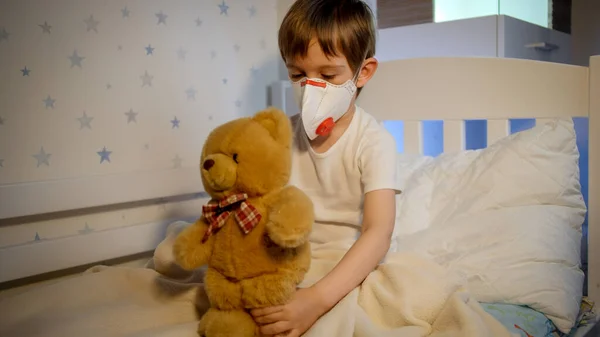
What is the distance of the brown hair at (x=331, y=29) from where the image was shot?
1084mm

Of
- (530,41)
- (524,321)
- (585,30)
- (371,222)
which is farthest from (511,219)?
(585,30)

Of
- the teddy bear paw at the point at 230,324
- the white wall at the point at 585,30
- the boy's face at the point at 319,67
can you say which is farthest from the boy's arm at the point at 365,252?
the white wall at the point at 585,30

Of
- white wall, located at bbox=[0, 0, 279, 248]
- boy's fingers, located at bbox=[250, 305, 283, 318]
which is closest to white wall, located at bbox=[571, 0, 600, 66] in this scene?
white wall, located at bbox=[0, 0, 279, 248]

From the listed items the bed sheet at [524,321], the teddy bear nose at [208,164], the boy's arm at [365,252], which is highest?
the teddy bear nose at [208,164]

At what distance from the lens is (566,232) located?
125 centimetres

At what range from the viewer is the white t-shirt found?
1142 mm

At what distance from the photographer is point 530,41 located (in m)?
1.91

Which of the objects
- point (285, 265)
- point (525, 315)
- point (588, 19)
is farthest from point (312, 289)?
point (588, 19)

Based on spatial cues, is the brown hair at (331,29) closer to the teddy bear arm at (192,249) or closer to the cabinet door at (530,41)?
the teddy bear arm at (192,249)

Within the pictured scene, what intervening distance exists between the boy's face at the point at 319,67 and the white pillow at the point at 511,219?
0.43m

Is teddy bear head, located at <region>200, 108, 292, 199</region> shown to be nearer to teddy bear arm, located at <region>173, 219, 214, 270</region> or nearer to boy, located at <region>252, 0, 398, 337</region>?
teddy bear arm, located at <region>173, 219, 214, 270</region>

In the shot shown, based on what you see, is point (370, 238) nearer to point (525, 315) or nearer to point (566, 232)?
point (525, 315)

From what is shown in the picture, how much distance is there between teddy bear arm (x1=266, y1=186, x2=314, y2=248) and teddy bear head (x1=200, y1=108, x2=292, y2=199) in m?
0.05

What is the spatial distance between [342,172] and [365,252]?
212mm
